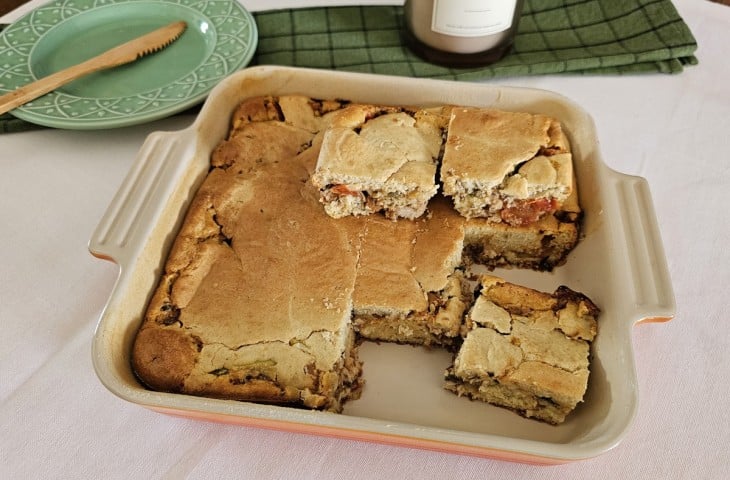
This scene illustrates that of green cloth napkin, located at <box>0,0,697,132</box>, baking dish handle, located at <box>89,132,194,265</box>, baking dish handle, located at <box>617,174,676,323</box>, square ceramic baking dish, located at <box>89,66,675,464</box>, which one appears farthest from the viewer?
green cloth napkin, located at <box>0,0,697,132</box>

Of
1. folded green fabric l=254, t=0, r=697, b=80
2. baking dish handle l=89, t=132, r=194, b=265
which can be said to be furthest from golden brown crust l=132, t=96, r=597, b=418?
folded green fabric l=254, t=0, r=697, b=80

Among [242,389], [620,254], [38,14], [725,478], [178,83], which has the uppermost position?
[38,14]

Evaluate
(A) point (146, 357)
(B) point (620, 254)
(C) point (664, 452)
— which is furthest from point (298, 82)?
(C) point (664, 452)

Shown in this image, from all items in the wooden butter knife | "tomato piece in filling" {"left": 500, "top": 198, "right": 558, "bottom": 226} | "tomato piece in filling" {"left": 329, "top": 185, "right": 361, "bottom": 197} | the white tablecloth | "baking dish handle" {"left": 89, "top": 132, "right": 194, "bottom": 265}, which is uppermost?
the wooden butter knife

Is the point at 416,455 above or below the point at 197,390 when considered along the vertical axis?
below

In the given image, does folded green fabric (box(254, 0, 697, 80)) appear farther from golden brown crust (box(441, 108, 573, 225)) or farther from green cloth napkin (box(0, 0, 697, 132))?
golden brown crust (box(441, 108, 573, 225))

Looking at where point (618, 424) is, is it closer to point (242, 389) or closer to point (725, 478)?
point (725, 478)

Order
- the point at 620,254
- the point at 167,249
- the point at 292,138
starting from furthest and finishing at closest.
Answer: the point at 292,138 < the point at 167,249 < the point at 620,254

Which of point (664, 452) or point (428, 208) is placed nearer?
point (664, 452)

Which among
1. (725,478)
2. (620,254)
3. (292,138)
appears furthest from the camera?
(292,138)
